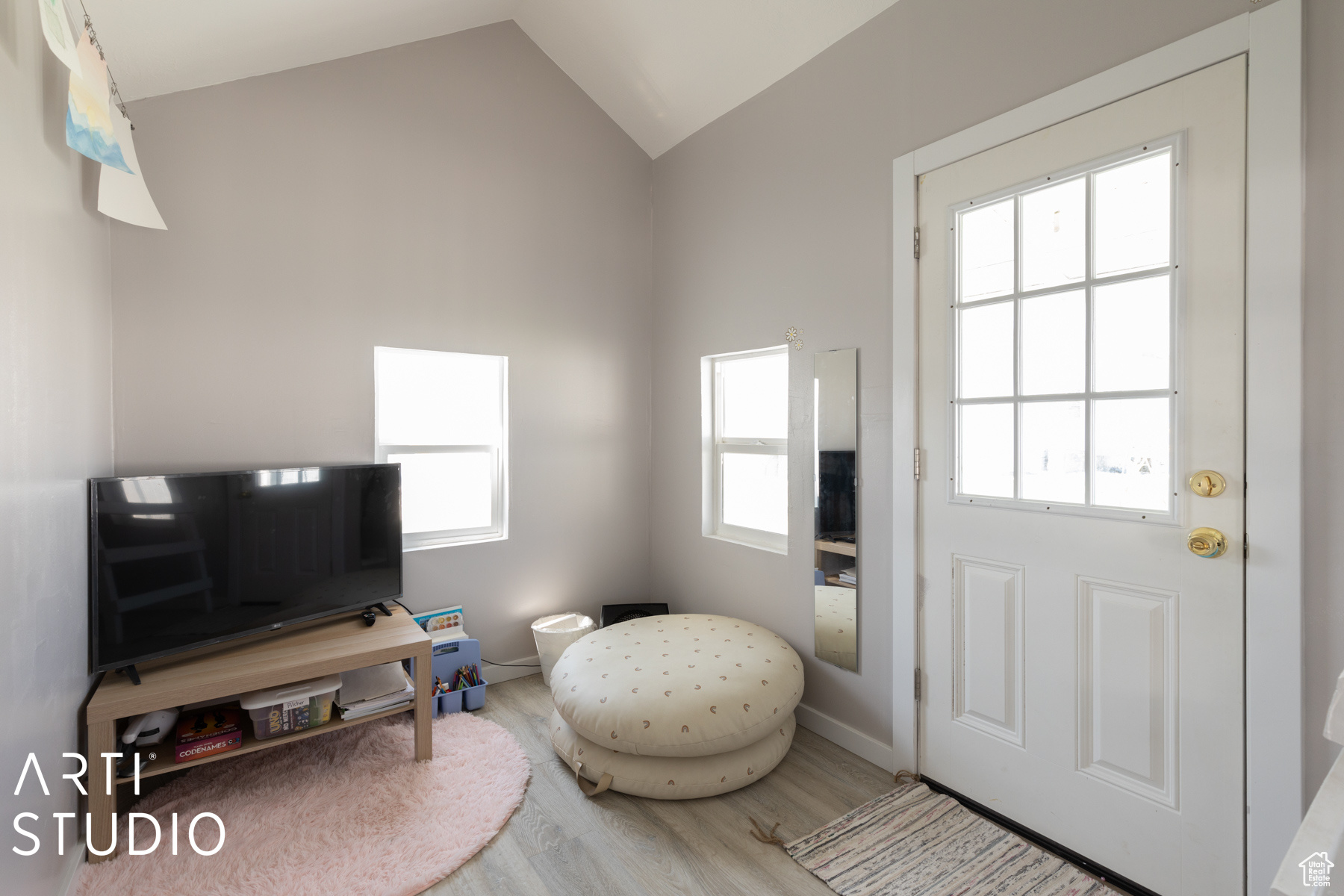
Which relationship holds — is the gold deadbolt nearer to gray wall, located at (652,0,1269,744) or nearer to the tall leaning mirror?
gray wall, located at (652,0,1269,744)

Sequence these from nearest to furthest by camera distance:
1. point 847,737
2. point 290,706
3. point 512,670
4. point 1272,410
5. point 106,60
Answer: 1. point 1272,410
2. point 106,60
3. point 290,706
4. point 847,737
5. point 512,670

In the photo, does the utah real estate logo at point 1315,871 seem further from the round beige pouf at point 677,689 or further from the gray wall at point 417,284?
the gray wall at point 417,284

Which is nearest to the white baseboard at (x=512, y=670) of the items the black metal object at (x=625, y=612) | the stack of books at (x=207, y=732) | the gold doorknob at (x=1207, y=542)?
the black metal object at (x=625, y=612)

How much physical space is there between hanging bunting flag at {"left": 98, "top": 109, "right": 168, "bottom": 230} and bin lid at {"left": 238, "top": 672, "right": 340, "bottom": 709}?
1.52 m

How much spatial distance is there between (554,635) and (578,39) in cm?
278

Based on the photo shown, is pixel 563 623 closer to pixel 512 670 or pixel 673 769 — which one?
pixel 512 670

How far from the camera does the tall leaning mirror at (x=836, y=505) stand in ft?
7.50

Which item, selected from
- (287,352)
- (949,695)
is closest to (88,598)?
(287,352)

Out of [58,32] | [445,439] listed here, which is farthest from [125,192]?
[445,439]

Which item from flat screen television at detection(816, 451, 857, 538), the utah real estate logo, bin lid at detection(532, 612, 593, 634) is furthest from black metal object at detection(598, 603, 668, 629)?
the utah real estate logo

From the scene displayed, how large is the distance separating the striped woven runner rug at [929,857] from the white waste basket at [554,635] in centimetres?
139

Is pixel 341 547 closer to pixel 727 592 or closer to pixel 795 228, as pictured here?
pixel 727 592

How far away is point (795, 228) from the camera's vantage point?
2.51 m

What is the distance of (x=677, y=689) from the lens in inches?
80.4
